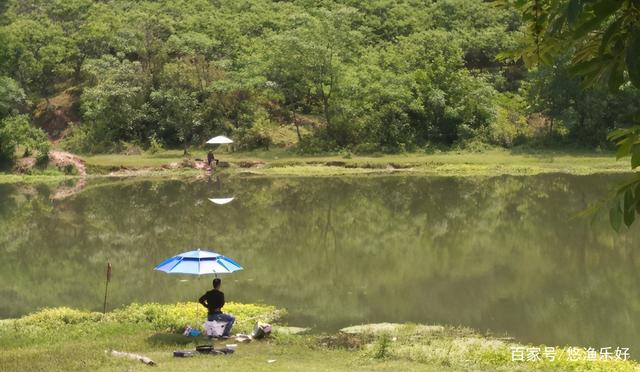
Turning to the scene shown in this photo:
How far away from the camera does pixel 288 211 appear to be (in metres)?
30.5

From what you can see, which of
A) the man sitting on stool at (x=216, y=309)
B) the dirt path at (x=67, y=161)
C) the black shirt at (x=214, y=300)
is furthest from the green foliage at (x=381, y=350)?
the dirt path at (x=67, y=161)

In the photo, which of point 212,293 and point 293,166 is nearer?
point 212,293

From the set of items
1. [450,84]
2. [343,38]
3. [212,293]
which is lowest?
[212,293]

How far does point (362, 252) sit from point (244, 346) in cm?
1048

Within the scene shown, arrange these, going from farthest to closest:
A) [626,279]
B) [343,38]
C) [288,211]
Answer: [343,38] → [288,211] → [626,279]

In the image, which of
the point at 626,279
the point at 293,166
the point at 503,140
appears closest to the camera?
the point at 626,279

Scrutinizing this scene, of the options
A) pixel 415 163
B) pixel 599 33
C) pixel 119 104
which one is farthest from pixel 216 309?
pixel 119 104

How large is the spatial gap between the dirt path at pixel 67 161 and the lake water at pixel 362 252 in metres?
8.60

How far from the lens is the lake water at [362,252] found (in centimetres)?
1598

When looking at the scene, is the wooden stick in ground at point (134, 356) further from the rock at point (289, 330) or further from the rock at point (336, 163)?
the rock at point (336, 163)

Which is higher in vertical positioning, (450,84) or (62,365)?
(450,84)

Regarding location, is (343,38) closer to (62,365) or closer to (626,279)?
(626,279)

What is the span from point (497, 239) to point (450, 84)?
2718 centimetres

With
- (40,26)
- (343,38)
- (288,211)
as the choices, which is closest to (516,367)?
(288,211)
